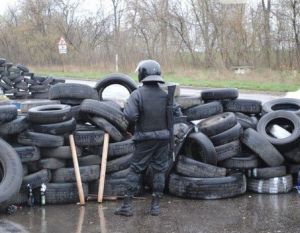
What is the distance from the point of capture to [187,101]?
858 cm

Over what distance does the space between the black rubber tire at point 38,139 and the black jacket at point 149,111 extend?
4.52 ft

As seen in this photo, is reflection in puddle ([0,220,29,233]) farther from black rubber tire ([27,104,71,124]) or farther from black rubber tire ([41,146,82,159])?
black rubber tire ([27,104,71,124])

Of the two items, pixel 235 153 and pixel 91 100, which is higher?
pixel 91 100

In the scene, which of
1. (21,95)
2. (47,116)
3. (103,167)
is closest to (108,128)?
(103,167)

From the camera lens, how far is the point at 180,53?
38.3m

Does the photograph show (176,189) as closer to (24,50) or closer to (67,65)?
(67,65)

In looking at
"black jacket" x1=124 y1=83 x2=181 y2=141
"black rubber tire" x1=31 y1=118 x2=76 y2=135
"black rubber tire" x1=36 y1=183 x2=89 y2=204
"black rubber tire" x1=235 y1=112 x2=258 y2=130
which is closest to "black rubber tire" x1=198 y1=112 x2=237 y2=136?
"black rubber tire" x1=235 y1=112 x2=258 y2=130

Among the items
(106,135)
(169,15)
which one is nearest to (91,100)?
(106,135)

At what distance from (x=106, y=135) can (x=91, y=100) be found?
24.9 inches

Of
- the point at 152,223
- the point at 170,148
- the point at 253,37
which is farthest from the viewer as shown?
the point at 253,37

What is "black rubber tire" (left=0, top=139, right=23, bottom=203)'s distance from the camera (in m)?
6.42

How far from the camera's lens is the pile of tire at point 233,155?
7230 mm

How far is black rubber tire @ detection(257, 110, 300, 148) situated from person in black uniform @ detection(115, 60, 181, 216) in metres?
2.15

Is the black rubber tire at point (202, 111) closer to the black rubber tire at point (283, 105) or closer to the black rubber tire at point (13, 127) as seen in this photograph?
the black rubber tire at point (283, 105)
